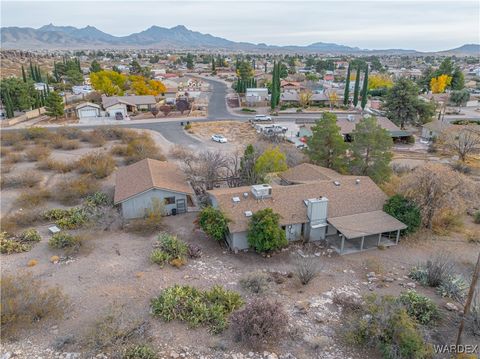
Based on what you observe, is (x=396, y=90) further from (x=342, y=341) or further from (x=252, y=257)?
(x=342, y=341)

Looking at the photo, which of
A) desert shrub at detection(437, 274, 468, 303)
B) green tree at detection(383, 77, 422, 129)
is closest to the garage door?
green tree at detection(383, 77, 422, 129)

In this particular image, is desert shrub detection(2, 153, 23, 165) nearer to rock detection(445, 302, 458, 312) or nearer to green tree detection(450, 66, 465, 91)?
rock detection(445, 302, 458, 312)

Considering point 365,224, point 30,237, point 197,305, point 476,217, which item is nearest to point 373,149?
point 476,217

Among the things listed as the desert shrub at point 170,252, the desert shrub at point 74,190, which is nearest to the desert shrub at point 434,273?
the desert shrub at point 170,252

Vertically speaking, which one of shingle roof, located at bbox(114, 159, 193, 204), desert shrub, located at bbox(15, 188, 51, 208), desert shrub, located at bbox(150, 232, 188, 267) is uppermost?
shingle roof, located at bbox(114, 159, 193, 204)

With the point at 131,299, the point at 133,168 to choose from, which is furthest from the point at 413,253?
the point at 133,168

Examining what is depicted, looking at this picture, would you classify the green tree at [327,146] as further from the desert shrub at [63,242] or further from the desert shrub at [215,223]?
the desert shrub at [63,242]
